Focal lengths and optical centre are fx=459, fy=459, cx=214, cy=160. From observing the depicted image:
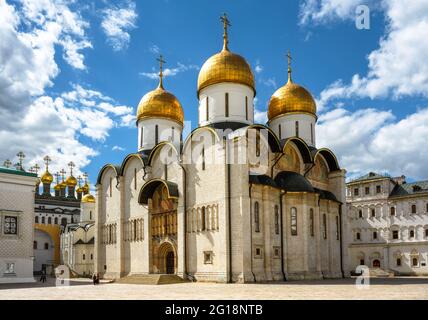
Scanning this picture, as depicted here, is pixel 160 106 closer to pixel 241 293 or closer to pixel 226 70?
pixel 226 70

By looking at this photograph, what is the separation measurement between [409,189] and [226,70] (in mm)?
21012

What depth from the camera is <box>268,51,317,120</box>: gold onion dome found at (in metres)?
28.8

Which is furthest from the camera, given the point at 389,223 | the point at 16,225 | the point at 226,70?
the point at 389,223

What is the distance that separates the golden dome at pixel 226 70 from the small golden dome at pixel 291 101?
3131 mm

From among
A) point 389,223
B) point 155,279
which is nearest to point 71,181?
point 389,223

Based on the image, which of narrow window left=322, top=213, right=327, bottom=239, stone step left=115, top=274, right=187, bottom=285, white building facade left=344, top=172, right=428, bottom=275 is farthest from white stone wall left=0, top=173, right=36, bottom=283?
white building facade left=344, top=172, right=428, bottom=275

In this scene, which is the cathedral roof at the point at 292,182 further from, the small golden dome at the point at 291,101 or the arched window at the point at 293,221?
the small golden dome at the point at 291,101

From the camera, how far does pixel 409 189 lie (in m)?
37.9

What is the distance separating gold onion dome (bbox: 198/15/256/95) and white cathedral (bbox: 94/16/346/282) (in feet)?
0.21

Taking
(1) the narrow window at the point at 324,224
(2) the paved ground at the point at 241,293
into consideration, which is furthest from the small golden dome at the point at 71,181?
(2) the paved ground at the point at 241,293

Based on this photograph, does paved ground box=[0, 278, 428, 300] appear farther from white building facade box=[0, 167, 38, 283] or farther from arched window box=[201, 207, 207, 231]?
white building facade box=[0, 167, 38, 283]

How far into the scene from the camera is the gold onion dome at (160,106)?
30.7m
